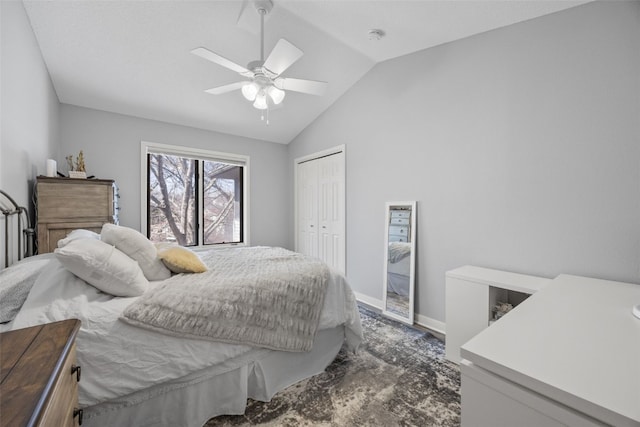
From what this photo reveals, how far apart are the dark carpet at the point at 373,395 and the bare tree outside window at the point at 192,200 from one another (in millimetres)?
2962

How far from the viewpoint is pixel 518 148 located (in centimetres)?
210

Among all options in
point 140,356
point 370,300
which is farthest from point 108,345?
point 370,300

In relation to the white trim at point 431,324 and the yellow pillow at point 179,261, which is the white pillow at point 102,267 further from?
the white trim at point 431,324

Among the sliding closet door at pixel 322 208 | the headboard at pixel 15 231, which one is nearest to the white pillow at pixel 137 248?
the headboard at pixel 15 231

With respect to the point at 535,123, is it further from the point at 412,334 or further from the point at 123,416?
the point at 123,416

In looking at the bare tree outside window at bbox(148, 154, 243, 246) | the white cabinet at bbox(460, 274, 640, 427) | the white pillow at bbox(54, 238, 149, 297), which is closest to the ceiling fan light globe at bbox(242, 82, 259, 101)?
the white pillow at bbox(54, 238, 149, 297)

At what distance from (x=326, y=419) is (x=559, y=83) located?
2.77 m

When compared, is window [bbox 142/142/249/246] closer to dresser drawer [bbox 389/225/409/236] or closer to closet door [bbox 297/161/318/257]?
closet door [bbox 297/161/318/257]

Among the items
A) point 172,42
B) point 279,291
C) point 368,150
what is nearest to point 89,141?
point 172,42

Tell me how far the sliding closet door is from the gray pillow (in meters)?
2.71

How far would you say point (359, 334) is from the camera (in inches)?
82.7

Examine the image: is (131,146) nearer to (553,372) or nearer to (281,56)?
(281,56)

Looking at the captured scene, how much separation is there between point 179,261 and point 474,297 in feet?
7.15

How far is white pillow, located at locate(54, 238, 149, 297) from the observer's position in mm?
1272
